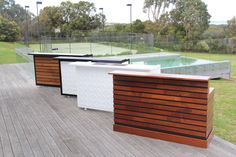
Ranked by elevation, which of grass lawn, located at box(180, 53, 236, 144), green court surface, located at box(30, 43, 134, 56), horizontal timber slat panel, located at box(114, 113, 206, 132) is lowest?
grass lawn, located at box(180, 53, 236, 144)

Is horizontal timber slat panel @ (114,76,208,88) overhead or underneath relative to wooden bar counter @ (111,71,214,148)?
overhead

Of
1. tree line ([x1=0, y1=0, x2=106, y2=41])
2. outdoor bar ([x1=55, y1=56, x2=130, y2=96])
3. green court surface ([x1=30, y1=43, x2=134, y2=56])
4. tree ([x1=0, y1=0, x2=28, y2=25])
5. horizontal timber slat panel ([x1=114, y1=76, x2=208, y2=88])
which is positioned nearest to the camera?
horizontal timber slat panel ([x1=114, y1=76, x2=208, y2=88])

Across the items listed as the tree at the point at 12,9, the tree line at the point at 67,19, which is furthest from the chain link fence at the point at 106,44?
the tree at the point at 12,9

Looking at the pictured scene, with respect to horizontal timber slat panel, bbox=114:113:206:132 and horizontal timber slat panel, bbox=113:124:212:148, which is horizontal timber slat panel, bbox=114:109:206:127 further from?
horizontal timber slat panel, bbox=113:124:212:148

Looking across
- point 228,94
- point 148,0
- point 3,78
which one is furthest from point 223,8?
point 3,78

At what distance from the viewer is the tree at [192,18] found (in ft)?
88.6

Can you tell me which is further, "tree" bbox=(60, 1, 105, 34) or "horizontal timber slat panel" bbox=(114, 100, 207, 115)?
"tree" bbox=(60, 1, 105, 34)

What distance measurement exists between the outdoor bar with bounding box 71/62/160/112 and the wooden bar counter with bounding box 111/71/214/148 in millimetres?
829

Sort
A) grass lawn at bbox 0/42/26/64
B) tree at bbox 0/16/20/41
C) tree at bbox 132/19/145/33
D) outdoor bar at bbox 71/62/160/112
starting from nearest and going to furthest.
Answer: outdoor bar at bbox 71/62/160/112 < grass lawn at bbox 0/42/26/64 < tree at bbox 0/16/20/41 < tree at bbox 132/19/145/33

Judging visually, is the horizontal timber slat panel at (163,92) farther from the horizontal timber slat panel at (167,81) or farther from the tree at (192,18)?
the tree at (192,18)

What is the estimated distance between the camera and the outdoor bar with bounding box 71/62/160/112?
14.2 feet

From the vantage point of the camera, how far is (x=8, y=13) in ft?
154

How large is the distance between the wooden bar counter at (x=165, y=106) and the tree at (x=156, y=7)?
2932cm

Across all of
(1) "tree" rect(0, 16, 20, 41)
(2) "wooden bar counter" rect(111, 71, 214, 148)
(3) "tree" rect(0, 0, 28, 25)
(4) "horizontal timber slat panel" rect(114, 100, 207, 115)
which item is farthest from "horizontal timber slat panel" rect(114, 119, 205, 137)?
(3) "tree" rect(0, 0, 28, 25)
